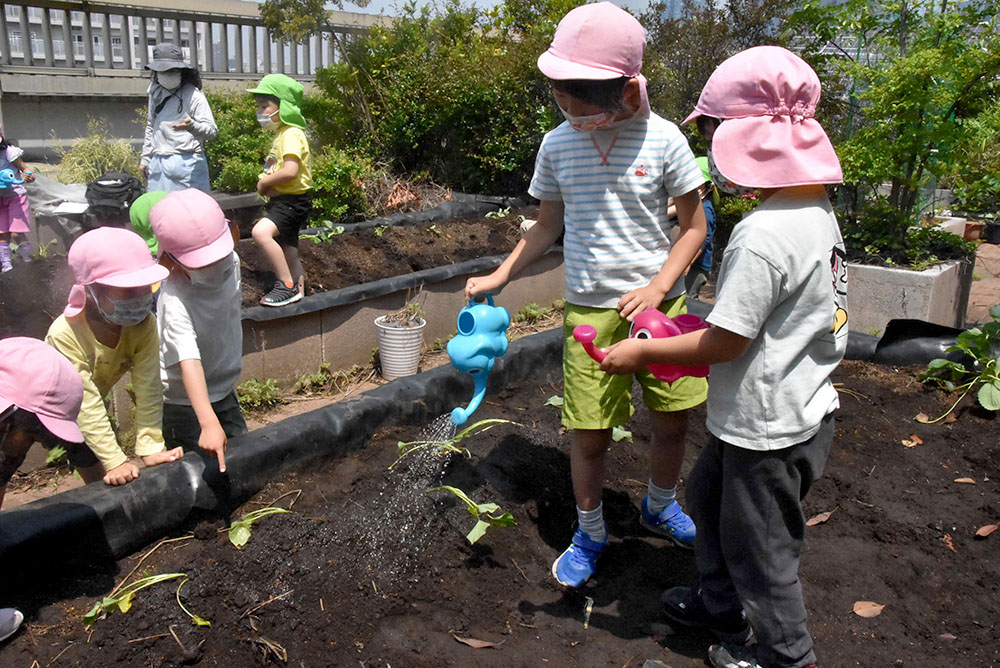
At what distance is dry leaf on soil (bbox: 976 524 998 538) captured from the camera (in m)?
2.92

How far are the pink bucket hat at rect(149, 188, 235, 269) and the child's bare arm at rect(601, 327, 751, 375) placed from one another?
56.6 inches

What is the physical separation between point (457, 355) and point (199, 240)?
937mm

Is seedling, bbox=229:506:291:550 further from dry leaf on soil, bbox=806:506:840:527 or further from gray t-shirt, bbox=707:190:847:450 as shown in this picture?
dry leaf on soil, bbox=806:506:840:527

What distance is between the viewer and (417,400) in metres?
3.37

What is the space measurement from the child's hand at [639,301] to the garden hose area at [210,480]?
122 cm

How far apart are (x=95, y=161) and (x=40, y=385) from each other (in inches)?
271

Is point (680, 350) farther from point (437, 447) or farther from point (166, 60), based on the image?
point (166, 60)

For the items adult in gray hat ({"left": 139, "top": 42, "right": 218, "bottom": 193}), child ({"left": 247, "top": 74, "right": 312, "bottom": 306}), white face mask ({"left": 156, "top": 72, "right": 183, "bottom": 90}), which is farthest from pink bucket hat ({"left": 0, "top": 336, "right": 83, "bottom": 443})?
white face mask ({"left": 156, "top": 72, "right": 183, "bottom": 90})

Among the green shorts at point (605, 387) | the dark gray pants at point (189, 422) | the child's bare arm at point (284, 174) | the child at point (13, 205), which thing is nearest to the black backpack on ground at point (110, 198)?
the child at point (13, 205)

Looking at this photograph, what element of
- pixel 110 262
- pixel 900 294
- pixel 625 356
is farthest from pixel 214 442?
pixel 900 294

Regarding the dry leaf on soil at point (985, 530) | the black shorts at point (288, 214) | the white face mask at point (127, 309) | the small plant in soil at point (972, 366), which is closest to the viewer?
the white face mask at point (127, 309)

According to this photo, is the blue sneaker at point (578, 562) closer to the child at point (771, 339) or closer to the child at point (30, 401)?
the child at point (771, 339)

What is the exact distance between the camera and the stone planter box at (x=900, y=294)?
212 inches

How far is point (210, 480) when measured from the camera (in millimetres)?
2660
